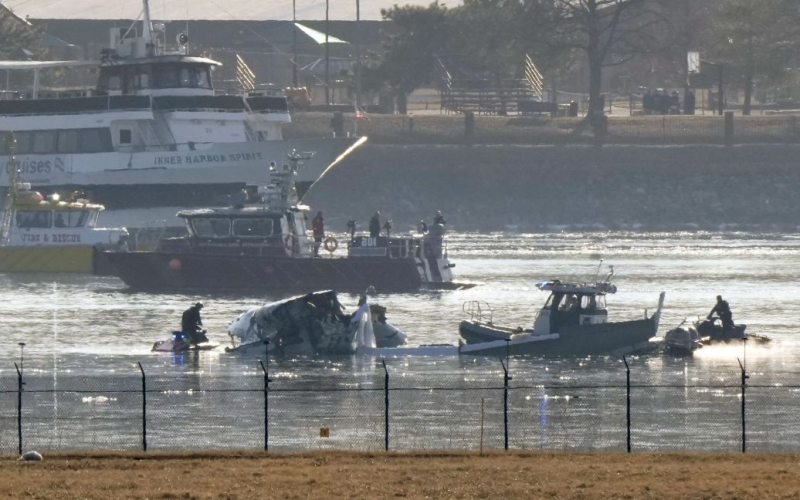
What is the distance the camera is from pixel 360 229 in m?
87.9

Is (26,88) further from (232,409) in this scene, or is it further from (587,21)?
(232,409)

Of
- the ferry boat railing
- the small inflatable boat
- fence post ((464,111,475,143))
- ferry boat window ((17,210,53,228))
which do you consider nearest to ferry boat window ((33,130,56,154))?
the ferry boat railing

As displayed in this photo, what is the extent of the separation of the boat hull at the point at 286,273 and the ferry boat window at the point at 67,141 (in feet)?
62.4

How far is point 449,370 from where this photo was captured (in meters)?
39.2

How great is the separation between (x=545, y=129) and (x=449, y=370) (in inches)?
2539

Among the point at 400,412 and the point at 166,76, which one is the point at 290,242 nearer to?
the point at 166,76

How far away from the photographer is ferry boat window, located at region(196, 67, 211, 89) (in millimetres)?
78875

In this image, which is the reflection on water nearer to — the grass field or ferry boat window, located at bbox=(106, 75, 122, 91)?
ferry boat window, located at bbox=(106, 75, 122, 91)

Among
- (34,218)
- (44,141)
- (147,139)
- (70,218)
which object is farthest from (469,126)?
(34,218)

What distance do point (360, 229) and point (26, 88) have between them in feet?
95.0

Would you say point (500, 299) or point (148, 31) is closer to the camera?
point (500, 299)

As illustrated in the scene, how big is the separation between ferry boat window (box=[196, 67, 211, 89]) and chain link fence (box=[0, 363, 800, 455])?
41.0 m

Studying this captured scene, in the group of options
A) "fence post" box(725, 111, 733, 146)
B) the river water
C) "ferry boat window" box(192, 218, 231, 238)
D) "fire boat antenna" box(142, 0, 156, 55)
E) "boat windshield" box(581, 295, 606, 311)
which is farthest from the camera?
"fence post" box(725, 111, 733, 146)

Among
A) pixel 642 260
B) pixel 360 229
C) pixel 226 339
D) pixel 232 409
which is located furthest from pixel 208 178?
pixel 232 409
